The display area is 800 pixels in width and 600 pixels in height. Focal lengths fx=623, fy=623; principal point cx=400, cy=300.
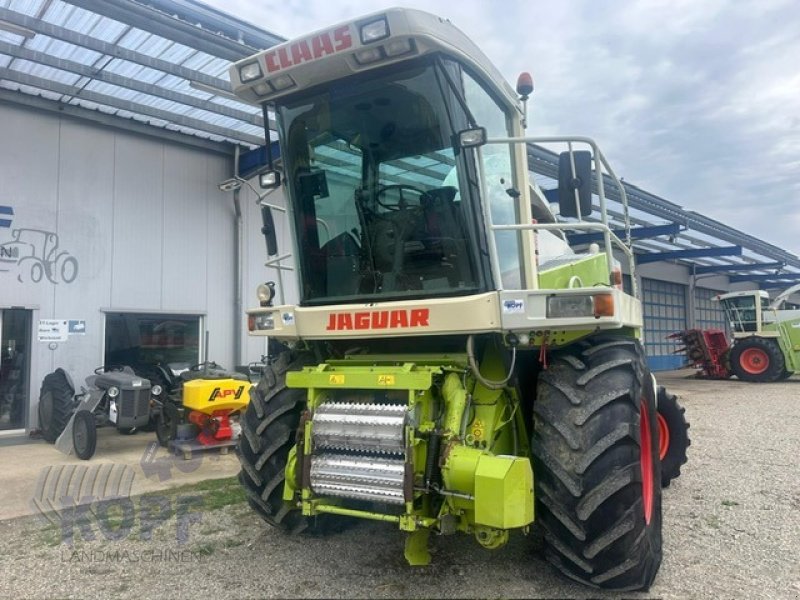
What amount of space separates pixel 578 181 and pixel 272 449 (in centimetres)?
251

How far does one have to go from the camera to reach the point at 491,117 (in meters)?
3.97

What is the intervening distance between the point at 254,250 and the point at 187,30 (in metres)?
5.22

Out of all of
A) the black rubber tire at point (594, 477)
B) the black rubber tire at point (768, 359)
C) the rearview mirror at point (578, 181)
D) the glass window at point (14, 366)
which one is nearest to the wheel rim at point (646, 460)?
the black rubber tire at point (594, 477)

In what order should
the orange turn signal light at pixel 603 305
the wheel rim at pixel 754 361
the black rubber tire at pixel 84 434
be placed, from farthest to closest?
the wheel rim at pixel 754 361 → the black rubber tire at pixel 84 434 → the orange turn signal light at pixel 603 305

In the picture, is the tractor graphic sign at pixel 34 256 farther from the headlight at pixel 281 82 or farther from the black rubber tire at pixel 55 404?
the headlight at pixel 281 82

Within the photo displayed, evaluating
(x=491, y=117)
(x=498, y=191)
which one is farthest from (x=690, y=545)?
(x=491, y=117)

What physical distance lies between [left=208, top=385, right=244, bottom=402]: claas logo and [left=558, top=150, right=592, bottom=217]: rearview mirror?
5424mm

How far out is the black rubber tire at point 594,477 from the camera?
3.14 m

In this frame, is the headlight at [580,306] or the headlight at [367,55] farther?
the headlight at [367,55]

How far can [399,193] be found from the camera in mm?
3926

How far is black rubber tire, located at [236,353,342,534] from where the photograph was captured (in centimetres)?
401

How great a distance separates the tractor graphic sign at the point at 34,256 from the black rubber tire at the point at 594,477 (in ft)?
28.3

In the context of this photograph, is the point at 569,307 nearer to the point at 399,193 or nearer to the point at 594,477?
the point at 594,477

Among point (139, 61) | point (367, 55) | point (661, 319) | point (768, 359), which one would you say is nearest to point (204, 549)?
point (367, 55)
